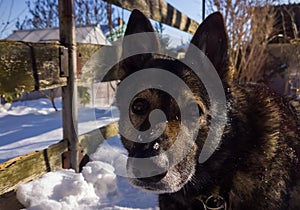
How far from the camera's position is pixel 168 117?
170 cm

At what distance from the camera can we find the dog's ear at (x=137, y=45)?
2.11 metres

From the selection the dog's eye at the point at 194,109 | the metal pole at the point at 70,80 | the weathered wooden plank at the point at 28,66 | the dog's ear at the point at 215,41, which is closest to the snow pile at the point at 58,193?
the metal pole at the point at 70,80

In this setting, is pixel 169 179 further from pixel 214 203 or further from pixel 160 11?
pixel 160 11

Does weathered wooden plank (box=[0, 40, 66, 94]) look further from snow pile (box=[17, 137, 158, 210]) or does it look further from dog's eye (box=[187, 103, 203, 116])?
dog's eye (box=[187, 103, 203, 116])

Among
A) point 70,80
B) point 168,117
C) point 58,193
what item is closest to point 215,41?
point 168,117

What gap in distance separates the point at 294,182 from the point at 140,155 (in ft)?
2.96

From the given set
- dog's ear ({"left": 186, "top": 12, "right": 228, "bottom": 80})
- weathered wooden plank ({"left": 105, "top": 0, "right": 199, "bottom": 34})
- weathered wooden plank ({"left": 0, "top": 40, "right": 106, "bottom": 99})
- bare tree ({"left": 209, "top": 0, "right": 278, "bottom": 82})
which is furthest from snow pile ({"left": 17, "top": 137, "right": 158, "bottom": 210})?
bare tree ({"left": 209, "top": 0, "right": 278, "bottom": 82})

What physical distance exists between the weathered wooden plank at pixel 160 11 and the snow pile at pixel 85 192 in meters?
1.65

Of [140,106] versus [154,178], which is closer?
[154,178]

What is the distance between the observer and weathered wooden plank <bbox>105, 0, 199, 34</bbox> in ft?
11.2

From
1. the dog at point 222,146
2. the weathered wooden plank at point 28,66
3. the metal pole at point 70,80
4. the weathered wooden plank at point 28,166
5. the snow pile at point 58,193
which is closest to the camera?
the dog at point 222,146

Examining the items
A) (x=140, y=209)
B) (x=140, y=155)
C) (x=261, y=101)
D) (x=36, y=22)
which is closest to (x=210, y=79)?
(x=261, y=101)

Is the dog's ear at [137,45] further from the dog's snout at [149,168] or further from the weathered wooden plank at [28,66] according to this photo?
the dog's snout at [149,168]

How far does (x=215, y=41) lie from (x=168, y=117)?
0.55 m
